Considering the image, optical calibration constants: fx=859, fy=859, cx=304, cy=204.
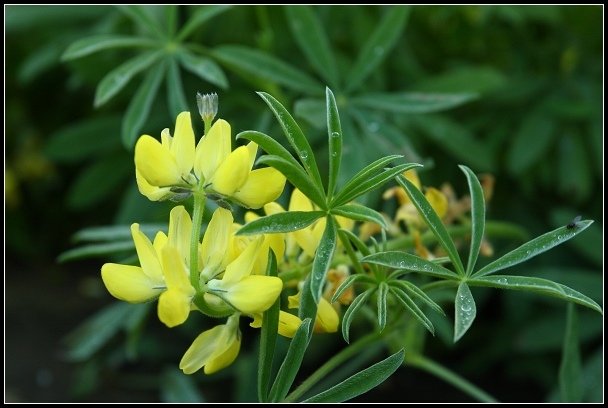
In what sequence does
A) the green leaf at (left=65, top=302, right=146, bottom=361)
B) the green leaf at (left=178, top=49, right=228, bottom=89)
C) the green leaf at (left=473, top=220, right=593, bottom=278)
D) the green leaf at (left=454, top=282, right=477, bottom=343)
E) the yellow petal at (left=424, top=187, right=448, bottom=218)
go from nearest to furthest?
the green leaf at (left=454, top=282, right=477, bottom=343) → the green leaf at (left=473, top=220, right=593, bottom=278) → the yellow petal at (left=424, top=187, right=448, bottom=218) → the green leaf at (left=178, top=49, right=228, bottom=89) → the green leaf at (left=65, top=302, right=146, bottom=361)

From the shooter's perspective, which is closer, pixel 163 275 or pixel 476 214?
pixel 163 275

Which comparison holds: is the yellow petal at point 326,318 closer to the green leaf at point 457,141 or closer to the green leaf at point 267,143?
the green leaf at point 267,143

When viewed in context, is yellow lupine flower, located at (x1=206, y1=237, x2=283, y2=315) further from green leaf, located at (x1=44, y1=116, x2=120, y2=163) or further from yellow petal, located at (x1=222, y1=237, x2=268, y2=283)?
green leaf, located at (x1=44, y1=116, x2=120, y2=163)

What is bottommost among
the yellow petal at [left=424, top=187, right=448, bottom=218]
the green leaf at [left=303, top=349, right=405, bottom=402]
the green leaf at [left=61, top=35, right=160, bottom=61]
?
the green leaf at [left=303, top=349, right=405, bottom=402]

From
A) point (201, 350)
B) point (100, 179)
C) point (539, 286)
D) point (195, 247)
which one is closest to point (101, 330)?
point (100, 179)

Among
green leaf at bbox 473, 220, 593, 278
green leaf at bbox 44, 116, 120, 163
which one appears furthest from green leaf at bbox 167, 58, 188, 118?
green leaf at bbox 473, 220, 593, 278

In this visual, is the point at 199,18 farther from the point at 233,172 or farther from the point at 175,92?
the point at 233,172

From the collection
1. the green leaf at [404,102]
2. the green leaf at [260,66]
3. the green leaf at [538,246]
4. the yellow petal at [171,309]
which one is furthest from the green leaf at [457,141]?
the yellow petal at [171,309]
